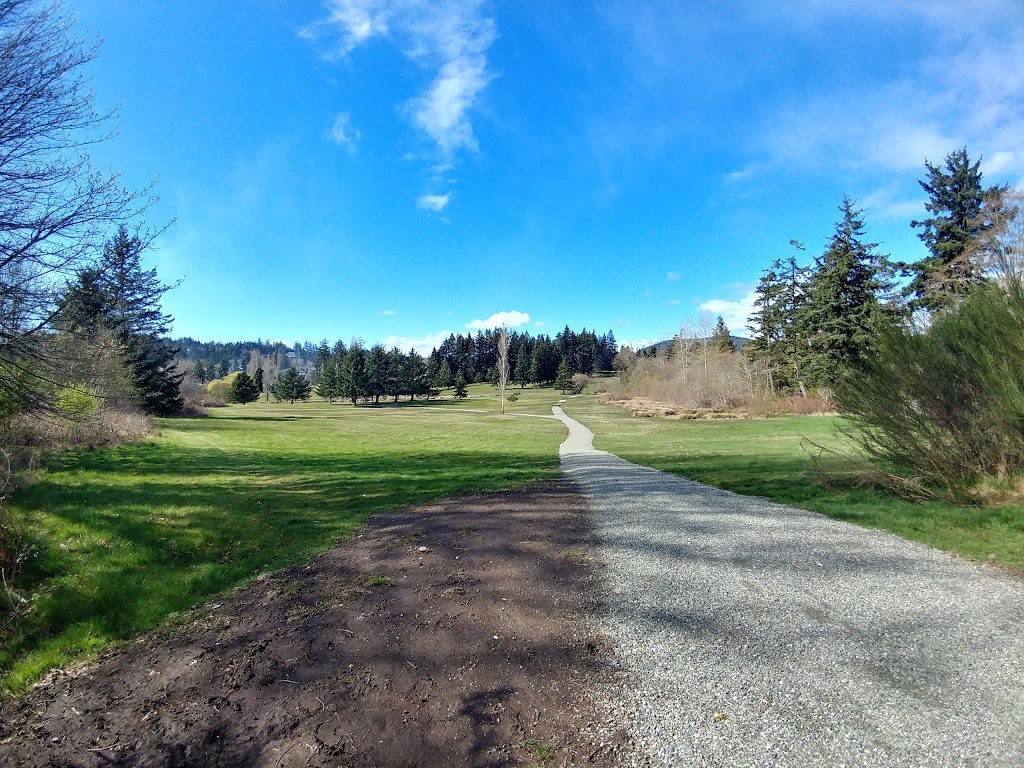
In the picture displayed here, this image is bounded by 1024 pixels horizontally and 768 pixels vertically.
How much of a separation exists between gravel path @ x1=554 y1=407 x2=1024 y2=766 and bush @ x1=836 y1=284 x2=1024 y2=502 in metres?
3.27

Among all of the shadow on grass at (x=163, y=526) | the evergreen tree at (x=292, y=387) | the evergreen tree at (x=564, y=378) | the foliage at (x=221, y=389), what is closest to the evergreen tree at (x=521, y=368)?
the evergreen tree at (x=564, y=378)

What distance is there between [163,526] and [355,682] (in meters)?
5.92

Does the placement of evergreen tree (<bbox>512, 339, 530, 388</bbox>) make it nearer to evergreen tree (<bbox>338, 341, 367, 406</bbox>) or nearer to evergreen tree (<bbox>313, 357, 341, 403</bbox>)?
evergreen tree (<bbox>338, 341, 367, 406</bbox>)

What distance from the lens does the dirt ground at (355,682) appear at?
2885 millimetres

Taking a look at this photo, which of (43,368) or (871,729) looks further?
(43,368)

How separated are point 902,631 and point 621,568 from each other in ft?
8.79

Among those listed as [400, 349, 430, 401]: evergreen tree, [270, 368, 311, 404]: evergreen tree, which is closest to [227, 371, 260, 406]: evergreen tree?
[270, 368, 311, 404]: evergreen tree

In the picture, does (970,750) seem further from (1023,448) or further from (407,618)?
(1023,448)

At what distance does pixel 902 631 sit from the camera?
3.95 metres

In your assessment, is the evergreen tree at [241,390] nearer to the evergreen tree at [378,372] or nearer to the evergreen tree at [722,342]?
the evergreen tree at [378,372]

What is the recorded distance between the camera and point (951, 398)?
825 cm

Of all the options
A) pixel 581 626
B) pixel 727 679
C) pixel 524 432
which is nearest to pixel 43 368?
pixel 581 626

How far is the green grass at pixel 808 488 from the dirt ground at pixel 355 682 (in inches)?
208

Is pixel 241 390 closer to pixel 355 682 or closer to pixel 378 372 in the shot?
pixel 378 372
